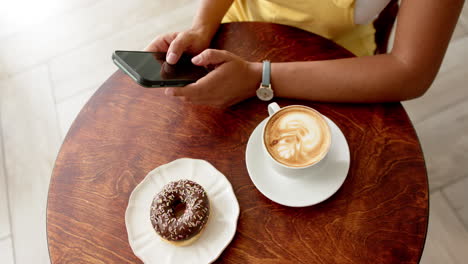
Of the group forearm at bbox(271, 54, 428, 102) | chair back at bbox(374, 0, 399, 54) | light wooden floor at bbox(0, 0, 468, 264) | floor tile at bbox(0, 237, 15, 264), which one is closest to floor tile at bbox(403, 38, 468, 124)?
Answer: light wooden floor at bbox(0, 0, 468, 264)

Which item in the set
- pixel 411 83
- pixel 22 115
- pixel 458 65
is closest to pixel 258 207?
pixel 411 83

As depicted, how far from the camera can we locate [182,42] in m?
0.97

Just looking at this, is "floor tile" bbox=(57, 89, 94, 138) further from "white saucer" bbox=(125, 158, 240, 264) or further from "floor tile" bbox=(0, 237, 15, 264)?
"white saucer" bbox=(125, 158, 240, 264)

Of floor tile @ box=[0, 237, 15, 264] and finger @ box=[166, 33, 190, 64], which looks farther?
floor tile @ box=[0, 237, 15, 264]

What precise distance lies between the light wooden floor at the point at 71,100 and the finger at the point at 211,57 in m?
1.15

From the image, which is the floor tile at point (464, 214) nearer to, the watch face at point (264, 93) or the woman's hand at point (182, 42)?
the watch face at point (264, 93)

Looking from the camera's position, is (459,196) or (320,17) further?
(459,196)

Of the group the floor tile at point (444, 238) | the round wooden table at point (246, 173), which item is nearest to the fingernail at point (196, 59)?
the round wooden table at point (246, 173)

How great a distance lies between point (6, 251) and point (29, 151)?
0.50 m

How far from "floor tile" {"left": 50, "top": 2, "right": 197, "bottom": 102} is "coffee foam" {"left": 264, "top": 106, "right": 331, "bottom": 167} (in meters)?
1.48

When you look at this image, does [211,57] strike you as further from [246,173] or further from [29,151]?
[29,151]

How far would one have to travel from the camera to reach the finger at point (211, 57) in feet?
2.99

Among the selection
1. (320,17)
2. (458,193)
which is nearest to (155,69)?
(320,17)

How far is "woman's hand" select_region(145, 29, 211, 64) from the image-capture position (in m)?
0.96
